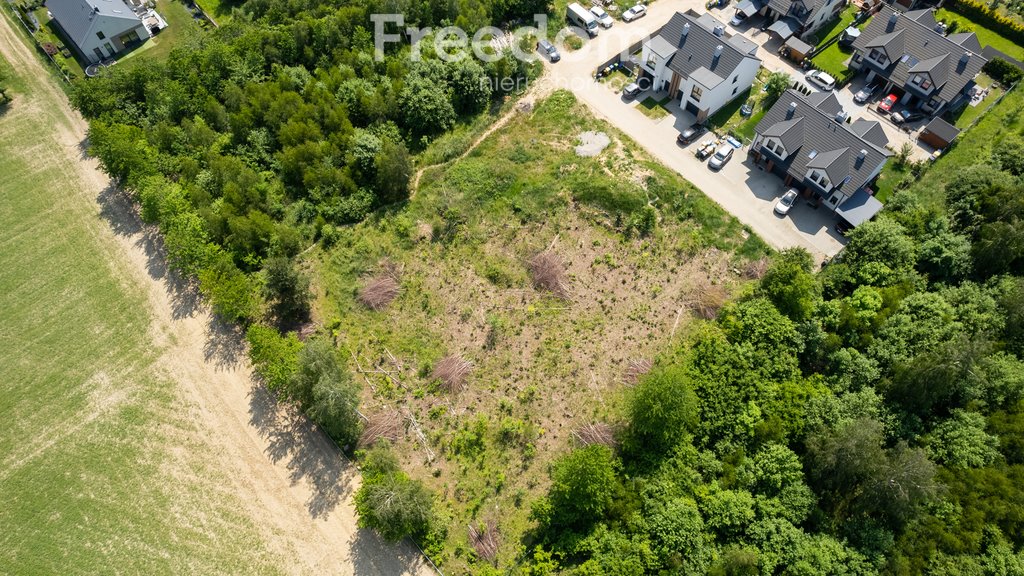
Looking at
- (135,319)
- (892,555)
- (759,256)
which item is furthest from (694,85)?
(135,319)

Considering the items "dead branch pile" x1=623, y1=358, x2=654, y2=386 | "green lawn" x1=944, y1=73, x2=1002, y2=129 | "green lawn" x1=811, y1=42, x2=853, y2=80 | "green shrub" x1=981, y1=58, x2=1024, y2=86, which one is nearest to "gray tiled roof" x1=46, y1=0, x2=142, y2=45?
"dead branch pile" x1=623, y1=358, x2=654, y2=386

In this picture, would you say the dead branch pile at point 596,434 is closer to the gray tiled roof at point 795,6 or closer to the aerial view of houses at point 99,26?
the gray tiled roof at point 795,6

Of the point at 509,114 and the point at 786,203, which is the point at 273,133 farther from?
the point at 786,203

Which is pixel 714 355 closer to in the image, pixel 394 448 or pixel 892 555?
pixel 892 555

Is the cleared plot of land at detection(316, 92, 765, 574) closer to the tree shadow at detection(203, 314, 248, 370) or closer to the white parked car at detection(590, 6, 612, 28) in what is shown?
the tree shadow at detection(203, 314, 248, 370)

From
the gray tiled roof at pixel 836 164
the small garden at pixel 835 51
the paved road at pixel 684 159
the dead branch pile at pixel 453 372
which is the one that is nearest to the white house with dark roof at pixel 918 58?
the small garden at pixel 835 51

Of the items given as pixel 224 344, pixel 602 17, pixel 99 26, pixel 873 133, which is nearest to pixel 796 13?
pixel 873 133
